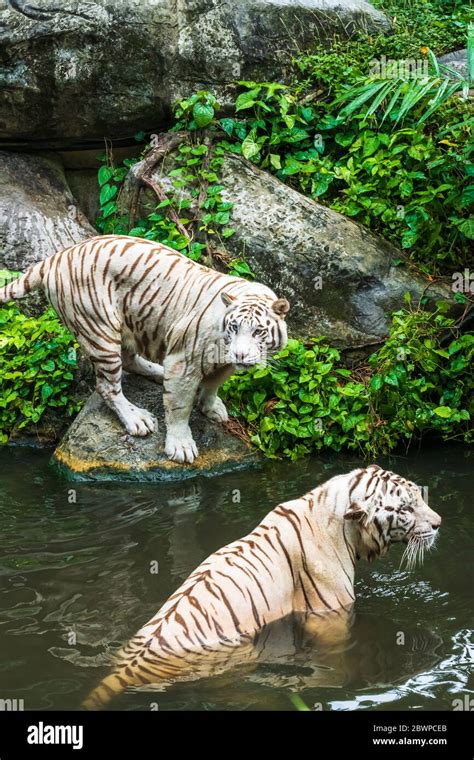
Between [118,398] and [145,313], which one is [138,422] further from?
[145,313]

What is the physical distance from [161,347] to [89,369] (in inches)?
51.2

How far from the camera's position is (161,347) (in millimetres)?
6641

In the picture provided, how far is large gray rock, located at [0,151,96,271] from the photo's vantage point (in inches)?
325

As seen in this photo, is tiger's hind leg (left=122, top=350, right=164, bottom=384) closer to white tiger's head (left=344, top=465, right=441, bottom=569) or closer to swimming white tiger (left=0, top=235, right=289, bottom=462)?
swimming white tiger (left=0, top=235, right=289, bottom=462)

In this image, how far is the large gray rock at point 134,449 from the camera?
673cm

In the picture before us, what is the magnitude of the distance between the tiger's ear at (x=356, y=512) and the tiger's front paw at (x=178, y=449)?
92.6 inches

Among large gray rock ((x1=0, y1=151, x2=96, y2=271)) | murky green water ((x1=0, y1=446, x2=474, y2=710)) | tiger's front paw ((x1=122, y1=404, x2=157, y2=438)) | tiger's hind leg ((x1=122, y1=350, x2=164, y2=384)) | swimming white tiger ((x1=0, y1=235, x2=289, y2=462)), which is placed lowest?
murky green water ((x1=0, y1=446, x2=474, y2=710))

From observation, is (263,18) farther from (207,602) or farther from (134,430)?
(207,602)

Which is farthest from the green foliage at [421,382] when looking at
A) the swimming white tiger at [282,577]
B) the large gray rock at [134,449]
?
the swimming white tiger at [282,577]

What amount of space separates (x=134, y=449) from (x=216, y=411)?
0.67 metres

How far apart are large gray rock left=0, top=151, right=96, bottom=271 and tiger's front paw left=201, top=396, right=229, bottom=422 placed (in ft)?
7.55

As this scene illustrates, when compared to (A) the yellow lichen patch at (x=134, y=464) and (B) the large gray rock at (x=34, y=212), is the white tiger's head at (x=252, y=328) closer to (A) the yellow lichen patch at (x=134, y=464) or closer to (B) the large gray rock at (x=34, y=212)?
(A) the yellow lichen patch at (x=134, y=464)

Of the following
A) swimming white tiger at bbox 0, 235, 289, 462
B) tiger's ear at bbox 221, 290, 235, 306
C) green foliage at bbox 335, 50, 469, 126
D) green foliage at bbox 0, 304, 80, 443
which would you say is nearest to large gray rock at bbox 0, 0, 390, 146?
green foliage at bbox 335, 50, 469, 126

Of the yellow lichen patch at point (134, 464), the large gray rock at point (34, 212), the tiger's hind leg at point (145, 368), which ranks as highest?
the large gray rock at point (34, 212)
